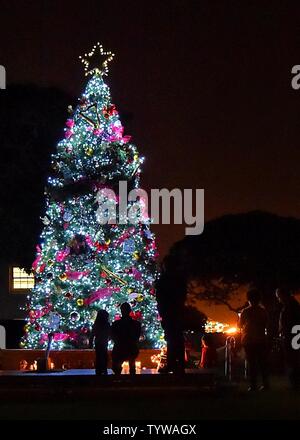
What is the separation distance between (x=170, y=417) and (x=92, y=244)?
13.5m

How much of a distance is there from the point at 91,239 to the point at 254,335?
408 inches

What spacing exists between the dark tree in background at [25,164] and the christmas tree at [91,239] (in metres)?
10.3

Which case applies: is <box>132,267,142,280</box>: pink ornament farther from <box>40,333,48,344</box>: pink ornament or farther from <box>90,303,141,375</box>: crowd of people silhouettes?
<box>90,303,141,375</box>: crowd of people silhouettes

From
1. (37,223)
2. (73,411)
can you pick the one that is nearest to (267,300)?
(37,223)

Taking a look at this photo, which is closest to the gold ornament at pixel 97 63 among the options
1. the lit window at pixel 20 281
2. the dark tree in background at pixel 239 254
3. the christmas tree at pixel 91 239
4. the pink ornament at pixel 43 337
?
the christmas tree at pixel 91 239

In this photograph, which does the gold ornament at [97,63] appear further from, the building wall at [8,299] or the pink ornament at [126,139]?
the building wall at [8,299]

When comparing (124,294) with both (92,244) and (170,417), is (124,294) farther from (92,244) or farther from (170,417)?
(170,417)

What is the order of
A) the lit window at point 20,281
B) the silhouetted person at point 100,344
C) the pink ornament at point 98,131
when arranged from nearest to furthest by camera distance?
the silhouetted person at point 100,344 < the pink ornament at point 98,131 < the lit window at point 20,281

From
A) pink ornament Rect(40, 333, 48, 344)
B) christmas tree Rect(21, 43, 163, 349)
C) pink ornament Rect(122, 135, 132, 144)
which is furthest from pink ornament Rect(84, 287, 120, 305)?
pink ornament Rect(122, 135, 132, 144)

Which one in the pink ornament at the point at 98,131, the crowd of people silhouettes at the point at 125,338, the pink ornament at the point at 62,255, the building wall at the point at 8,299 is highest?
the pink ornament at the point at 98,131

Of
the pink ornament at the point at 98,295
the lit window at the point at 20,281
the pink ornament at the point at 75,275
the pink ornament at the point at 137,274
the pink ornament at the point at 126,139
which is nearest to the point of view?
the pink ornament at the point at 98,295

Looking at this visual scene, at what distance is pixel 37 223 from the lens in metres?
37.0

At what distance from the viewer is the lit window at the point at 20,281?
4138cm
